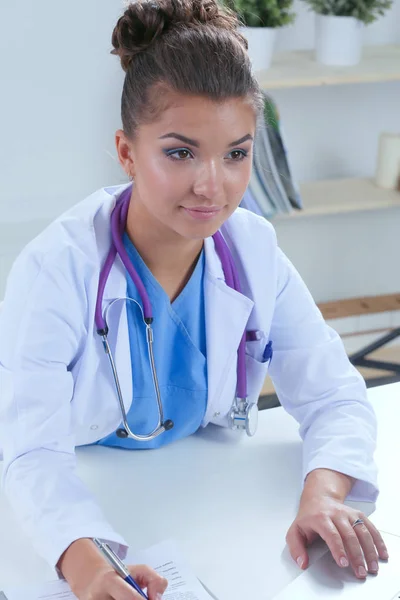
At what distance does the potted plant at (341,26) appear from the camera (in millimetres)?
2564

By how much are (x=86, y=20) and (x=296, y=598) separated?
6.36 feet

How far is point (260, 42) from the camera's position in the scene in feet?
8.12

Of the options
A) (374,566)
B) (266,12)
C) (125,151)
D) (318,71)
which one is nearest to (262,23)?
(266,12)

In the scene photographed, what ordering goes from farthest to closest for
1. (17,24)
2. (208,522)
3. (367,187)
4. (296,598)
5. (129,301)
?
(367,187), (17,24), (129,301), (208,522), (296,598)

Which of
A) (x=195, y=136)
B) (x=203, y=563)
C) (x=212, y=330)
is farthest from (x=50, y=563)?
(x=195, y=136)

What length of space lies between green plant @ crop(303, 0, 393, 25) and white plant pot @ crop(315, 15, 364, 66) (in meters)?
0.02

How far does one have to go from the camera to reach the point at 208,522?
1.14 metres

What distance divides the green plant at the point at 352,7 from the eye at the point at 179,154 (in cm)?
160

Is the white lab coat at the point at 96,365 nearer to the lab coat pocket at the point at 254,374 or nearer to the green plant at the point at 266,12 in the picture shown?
the lab coat pocket at the point at 254,374

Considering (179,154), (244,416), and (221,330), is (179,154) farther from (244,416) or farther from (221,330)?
(244,416)

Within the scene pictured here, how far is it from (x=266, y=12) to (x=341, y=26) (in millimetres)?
242

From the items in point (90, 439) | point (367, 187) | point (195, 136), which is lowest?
point (367, 187)

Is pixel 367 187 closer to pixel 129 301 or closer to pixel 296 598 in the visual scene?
pixel 129 301

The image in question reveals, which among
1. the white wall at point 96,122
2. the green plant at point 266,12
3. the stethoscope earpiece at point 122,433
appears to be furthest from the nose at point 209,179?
the green plant at point 266,12
